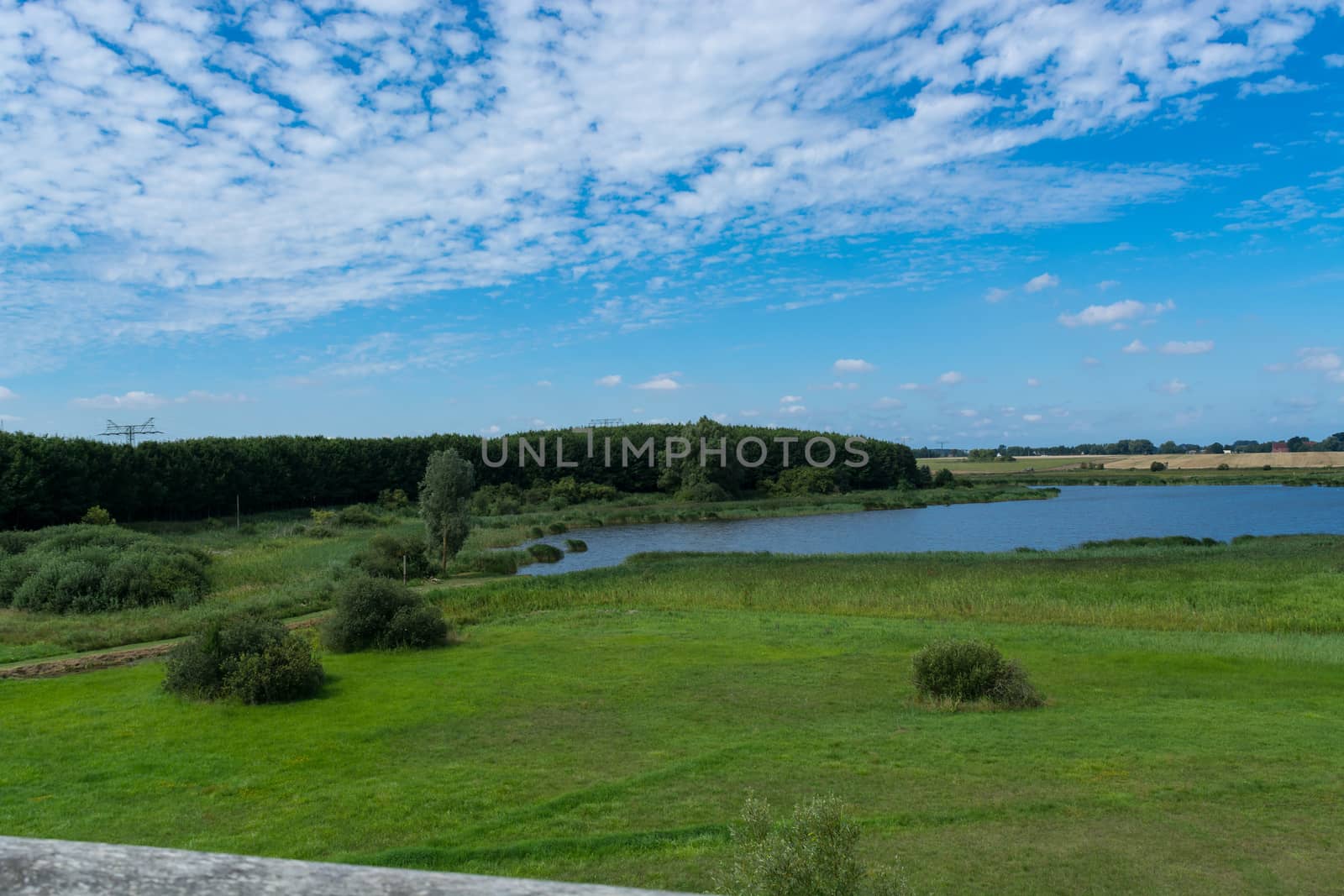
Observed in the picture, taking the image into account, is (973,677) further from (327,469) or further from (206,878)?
(327,469)

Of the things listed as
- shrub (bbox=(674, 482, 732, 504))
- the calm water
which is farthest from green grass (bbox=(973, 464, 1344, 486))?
shrub (bbox=(674, 482, 732, 504))

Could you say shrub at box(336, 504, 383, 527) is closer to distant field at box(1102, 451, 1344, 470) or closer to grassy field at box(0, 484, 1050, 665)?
grassy field at box(0, 484, 1050, 665)

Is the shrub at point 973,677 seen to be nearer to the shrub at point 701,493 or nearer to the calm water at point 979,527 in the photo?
the calm water at point 979,527

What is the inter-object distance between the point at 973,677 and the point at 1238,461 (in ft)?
592

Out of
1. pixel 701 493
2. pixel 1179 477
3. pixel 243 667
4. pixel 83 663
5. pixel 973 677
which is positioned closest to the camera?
pixel 973 677

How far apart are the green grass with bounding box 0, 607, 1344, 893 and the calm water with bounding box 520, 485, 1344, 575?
28.6 metres

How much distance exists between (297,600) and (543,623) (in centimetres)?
1007

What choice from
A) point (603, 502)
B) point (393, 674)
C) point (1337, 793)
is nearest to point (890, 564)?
point (393, 674)

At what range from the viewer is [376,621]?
19.8 meters

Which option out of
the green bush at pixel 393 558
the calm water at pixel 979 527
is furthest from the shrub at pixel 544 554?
the green bush at pixel 393 558

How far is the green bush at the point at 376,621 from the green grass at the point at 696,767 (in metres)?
1.40

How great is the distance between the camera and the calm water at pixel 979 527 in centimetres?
5669

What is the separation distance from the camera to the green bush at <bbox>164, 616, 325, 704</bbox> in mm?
14594

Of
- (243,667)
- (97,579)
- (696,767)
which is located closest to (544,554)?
(97,579)
